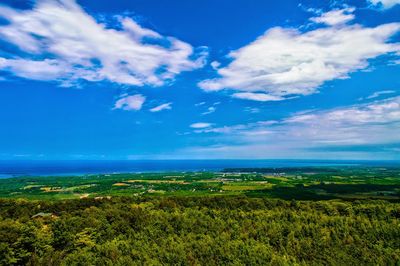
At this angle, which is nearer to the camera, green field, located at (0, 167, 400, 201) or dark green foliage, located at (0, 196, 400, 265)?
dark green foliage, located at (0, 196, 400, 265)

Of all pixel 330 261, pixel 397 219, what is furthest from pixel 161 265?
pixel 397 219

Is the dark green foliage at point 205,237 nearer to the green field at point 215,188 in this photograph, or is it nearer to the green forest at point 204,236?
the green forest at point 204,236

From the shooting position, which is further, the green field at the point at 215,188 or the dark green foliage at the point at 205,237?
the green field at the point at 215,188

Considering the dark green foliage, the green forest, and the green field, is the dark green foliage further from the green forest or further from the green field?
the green field

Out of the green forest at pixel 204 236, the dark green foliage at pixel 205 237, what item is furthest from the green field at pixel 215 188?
the dark green foliage at pixel 205 237

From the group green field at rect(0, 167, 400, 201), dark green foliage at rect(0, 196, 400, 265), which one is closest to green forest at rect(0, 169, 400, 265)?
dark green foliage at rect(0, 196, 400, 265)

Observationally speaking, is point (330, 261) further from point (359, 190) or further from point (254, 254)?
point (359, 190)

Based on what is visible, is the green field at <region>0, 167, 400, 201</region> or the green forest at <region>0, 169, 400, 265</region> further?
the green field at <region>0, 167, 400, 201</region>

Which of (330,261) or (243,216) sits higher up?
(243,216)

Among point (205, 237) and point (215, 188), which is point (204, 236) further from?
point (215, 188)
